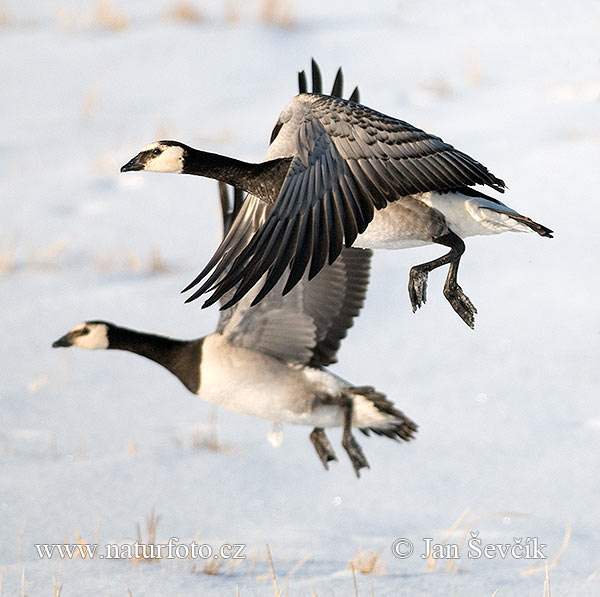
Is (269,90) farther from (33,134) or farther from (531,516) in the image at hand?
(531,516)

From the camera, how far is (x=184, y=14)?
44.9 feet

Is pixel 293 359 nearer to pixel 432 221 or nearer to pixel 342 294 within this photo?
pixel 342 294

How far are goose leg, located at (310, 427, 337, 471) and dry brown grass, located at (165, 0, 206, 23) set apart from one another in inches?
370

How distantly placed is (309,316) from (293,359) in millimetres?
224

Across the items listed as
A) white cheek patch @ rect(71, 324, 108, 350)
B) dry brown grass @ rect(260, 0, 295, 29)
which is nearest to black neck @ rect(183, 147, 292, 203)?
white cheek patch @ rect(71, 324, 108, 350)

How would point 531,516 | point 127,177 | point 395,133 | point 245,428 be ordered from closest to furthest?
point 395,133
point 531,516
point 245,428
point 127,177

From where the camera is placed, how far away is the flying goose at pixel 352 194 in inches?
114

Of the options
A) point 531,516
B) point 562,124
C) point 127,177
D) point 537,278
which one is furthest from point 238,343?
point 562,124

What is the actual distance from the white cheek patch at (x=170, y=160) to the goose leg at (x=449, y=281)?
0.83m

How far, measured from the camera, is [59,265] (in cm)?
880

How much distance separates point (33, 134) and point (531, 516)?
7389 millimetres

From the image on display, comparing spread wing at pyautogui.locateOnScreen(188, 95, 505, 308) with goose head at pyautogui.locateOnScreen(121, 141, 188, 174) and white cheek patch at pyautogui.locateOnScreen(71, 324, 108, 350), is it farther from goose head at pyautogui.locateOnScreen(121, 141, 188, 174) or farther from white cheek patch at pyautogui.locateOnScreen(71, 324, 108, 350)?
white cheek patch at pyautogui.locateOnScreen(71, 324, 108, 350)

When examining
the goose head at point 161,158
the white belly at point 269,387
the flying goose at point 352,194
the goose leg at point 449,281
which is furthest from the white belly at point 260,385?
the goose leg at point 449,281

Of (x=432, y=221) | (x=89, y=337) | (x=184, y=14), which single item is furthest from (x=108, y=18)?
(x=432, y=221)
